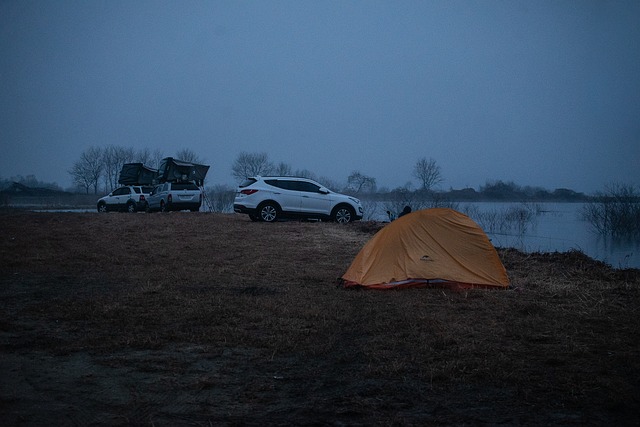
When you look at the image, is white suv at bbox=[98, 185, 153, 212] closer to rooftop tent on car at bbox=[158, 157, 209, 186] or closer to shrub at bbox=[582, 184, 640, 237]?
rooftop tent on car at bbox=[158, 157, 209, 186]

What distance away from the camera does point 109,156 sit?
71250 millimetres

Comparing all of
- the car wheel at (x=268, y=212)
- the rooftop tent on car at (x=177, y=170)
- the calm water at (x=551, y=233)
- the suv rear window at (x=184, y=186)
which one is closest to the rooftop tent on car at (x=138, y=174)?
the rooftop tent on car at (x=177, y=170)

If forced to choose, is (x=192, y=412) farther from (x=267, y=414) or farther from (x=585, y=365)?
(x=585, y=365)

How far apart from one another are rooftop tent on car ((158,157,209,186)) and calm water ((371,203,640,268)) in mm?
11273

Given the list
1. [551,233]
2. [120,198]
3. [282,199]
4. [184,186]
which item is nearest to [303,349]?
[282,199]

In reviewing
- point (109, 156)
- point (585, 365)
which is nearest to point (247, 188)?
point (585, 365)

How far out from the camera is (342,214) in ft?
71.7

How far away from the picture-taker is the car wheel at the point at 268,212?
21.1 metres

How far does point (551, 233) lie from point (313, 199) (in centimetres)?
1298

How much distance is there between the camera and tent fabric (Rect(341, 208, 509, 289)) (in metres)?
9.21

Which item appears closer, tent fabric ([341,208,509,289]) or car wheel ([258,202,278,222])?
tent fabric ([341,208,509,289])

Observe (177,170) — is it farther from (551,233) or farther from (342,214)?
(551,233)

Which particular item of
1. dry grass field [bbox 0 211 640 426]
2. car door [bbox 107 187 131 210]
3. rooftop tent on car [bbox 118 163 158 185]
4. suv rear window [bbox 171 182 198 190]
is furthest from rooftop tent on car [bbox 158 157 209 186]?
dry grass field [bbox 0 211 640 426]

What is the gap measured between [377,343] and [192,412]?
2439 mm
